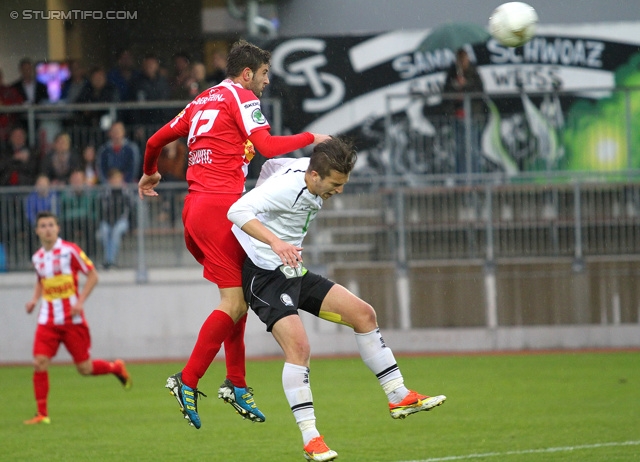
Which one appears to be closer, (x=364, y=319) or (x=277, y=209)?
(x=277, y=209)

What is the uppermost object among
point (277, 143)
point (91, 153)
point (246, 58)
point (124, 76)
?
point (124, 76)

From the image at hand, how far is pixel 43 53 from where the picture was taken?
19203 millimetres

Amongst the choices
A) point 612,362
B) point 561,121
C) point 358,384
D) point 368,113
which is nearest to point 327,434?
point 358,384

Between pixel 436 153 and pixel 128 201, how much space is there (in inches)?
189

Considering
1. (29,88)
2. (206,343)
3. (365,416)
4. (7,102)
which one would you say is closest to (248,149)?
(206,343)

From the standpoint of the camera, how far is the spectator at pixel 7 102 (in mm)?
17859

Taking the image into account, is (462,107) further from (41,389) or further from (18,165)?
(41,389)

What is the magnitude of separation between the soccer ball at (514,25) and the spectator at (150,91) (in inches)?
388

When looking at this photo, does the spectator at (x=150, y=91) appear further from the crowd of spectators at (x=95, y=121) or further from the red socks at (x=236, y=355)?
the red socks at (x=236, y=355)

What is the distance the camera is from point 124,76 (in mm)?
18141

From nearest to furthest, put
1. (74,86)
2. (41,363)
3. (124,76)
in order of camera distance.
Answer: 1. (41,363)
2. (74,86)
3. (124,76)

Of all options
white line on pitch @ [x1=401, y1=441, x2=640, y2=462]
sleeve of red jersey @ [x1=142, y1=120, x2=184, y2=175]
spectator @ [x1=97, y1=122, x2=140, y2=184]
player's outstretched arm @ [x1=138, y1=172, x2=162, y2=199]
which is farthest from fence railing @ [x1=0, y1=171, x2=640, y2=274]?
sleeve of red jersey @ [x1=142, y1=120, x2=184, y2=175]

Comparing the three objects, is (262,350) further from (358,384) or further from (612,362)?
(612,362)

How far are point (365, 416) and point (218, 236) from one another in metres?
3.98
